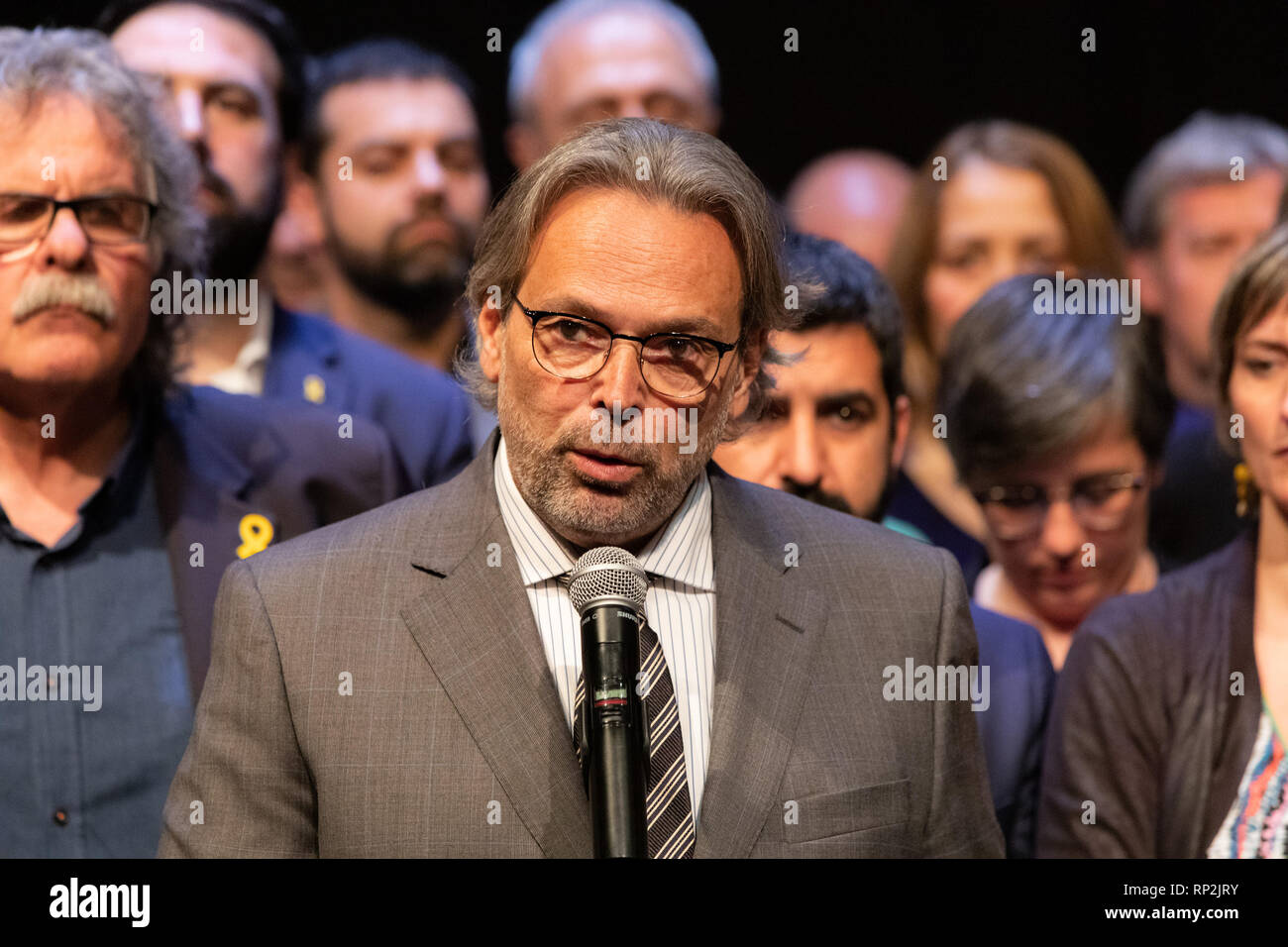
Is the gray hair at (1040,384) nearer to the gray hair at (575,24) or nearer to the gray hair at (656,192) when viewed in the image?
the gray hair at (575,24)

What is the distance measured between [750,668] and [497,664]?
Result: 0.37m

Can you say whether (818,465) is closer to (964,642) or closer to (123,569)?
(964,642)

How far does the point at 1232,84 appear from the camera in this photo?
3.46 meters

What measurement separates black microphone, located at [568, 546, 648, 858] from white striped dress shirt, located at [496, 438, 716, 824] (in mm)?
387

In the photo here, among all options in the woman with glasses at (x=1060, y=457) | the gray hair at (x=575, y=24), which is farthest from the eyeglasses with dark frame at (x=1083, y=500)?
the gray hair at (x=575, y=24)

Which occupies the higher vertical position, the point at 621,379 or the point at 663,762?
the point at 621,379

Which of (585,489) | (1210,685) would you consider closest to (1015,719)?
(1210,685)

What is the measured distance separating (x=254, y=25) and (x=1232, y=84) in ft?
7.47

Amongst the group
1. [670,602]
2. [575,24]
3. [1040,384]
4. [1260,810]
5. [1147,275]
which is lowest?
[1260,810]

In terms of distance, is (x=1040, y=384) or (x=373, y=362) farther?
(x=373, y=362)

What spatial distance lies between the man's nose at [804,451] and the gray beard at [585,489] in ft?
2.96

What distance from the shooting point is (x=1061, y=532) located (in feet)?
10.5

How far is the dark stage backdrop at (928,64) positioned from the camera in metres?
3.38

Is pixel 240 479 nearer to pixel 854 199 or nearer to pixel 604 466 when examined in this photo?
pixel 604 466
